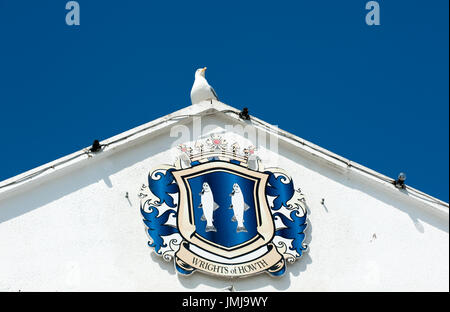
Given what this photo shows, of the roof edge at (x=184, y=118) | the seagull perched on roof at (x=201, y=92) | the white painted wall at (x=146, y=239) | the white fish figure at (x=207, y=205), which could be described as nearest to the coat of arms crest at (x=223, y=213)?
the white fish figure at (x=207, y=205)

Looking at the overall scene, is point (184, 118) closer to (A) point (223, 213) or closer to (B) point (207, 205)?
(B) point (207, 205)

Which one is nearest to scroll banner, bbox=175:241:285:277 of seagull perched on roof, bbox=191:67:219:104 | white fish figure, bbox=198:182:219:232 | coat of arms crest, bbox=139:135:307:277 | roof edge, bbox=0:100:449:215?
coat of arms crest, bbox=139:135:307:277

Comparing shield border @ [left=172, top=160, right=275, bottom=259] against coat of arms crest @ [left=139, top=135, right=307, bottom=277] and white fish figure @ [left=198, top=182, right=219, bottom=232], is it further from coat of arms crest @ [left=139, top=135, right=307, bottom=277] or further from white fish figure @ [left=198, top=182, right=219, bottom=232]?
white fish figure @ [left=198, top=182, right=219, bottom=232]

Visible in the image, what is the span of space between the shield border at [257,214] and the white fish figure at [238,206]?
0.87ft

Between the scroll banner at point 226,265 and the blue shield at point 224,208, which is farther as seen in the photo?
the blue shield at point 224,208

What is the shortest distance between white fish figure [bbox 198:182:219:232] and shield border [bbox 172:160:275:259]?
9.0 inches

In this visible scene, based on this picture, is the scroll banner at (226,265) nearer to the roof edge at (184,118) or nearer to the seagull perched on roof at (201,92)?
the roof edge at (184,118)

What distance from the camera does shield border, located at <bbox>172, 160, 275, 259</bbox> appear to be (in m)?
19.3

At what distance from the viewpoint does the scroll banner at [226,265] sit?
19.0 meters

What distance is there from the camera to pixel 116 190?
788 inches

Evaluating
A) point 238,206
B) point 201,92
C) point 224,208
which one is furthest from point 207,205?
point 201,92

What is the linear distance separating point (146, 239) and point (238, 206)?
1863 mm
